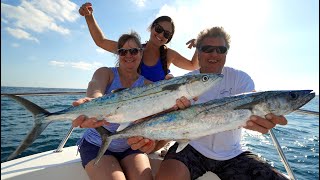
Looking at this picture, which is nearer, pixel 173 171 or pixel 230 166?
pixel 173 171

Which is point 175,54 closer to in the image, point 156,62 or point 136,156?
point 156,62

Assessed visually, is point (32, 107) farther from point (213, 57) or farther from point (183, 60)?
point (183, 60)

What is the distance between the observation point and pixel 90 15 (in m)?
4.37

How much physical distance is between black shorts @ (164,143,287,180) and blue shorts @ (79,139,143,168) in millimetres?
498

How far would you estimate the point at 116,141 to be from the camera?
3.00 metres

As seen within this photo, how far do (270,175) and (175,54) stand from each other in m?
2.53

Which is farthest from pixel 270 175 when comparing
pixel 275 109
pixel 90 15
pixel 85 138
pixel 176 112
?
pixel 90 15

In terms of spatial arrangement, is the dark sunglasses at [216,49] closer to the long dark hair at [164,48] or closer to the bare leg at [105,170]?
the long dark hair at [164,48]

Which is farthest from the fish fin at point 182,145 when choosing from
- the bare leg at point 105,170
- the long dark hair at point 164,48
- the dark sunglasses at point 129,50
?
the long dark hair at point 164,48

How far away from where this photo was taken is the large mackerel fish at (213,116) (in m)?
2.33

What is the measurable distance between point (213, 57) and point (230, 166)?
1.31 m

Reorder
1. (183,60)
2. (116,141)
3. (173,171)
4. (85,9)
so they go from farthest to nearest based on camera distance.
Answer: (183,60)
(85,9)
(116,141)
(173,171)

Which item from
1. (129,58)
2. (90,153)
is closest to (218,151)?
(90,153)

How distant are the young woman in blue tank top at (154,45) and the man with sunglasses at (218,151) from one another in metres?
0.83
